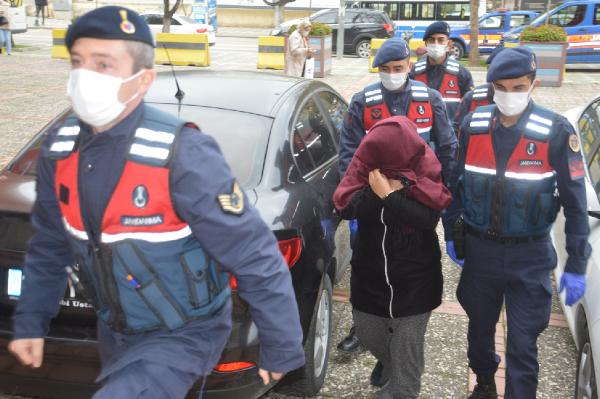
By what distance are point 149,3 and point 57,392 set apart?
145 ft

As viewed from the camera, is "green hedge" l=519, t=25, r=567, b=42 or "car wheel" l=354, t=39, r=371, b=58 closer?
"green hedge" l=519, t=25, r=567, b=42

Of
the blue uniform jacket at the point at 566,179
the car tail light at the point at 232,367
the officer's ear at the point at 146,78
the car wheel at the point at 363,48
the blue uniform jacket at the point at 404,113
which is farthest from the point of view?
the car wheel at the point at 363,48

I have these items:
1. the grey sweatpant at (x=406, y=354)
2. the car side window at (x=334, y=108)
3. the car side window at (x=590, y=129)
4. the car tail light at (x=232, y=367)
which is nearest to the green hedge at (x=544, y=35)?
the car side window at (x=590, y=129)

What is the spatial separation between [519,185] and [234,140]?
1.39 m

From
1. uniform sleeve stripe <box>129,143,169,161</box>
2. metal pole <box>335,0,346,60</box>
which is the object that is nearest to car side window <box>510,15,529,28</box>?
metal pole <box>335,0,346,60</box>

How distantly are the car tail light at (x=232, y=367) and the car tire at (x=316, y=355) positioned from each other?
637mm

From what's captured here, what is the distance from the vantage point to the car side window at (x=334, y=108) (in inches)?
182

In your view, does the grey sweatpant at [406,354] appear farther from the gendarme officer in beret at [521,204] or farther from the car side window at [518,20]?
the car side window at [518,20]

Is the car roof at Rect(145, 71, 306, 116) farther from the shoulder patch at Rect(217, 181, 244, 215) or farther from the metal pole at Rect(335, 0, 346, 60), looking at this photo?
the metal pole at Rect(335, 0, 346, 60)

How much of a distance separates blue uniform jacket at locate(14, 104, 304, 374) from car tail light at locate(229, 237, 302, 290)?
3.13 feet

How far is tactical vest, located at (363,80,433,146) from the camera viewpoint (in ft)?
14.2

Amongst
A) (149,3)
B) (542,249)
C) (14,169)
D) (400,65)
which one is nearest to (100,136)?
(14,169)

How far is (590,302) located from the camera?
132 inches

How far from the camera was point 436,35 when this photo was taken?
6129 mm
